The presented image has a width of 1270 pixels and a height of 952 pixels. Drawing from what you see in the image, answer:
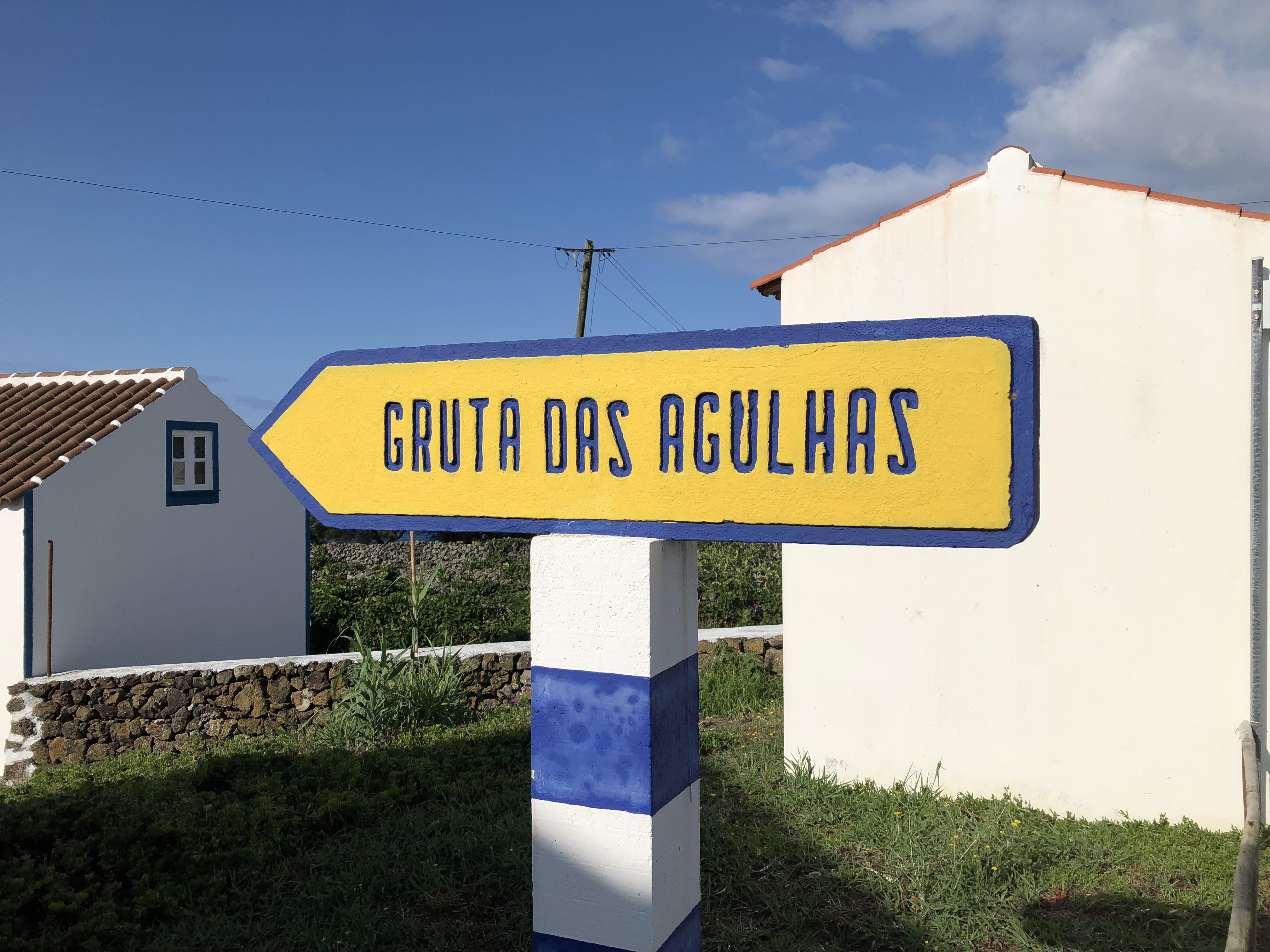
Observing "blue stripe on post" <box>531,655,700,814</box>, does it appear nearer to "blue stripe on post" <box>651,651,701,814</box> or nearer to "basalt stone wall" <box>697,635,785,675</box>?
"blue stripe on post" <box>651,651,701,814</box>

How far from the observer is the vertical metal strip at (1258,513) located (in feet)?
16.4

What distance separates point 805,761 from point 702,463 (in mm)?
4460

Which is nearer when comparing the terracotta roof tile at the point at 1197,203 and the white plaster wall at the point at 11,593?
the terracotta roof tile at the point at 1197,203

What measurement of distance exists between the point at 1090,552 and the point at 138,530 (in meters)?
10.2

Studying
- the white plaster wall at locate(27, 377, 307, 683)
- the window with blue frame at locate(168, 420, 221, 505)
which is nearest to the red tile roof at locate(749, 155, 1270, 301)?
the white plaster wall at locate(27, 377, 307, 683)

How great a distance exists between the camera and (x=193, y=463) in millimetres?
11555

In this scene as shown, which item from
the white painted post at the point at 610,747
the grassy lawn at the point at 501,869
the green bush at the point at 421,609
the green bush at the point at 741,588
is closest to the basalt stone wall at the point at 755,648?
the green bush at the point at 741,588

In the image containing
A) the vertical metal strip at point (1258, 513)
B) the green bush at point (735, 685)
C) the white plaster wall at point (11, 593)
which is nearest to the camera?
the vertical metal strip at point (1258, 513)

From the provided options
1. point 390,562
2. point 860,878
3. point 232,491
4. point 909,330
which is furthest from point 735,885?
point 390,562

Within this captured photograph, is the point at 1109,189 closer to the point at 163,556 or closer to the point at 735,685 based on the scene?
the point at 735,685

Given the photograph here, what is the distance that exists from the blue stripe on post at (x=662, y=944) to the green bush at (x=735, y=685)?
529 cm

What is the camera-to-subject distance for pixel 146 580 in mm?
10633

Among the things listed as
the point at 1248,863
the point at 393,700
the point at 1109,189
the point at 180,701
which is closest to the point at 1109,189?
the point at 1109,189

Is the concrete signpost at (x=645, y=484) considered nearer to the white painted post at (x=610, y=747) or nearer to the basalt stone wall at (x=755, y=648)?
the white painted post at (x=610, y=747)
